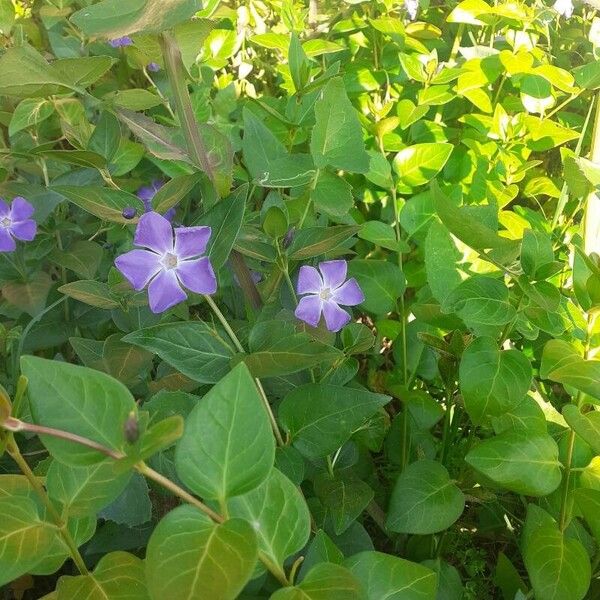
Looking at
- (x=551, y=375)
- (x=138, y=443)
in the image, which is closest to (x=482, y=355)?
(x=551, y=375)

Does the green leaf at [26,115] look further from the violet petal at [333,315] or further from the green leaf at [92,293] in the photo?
the violet petal at [333,315]

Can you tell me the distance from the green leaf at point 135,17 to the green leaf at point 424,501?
0.61 meters

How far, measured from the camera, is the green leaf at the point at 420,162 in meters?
A: 1.21

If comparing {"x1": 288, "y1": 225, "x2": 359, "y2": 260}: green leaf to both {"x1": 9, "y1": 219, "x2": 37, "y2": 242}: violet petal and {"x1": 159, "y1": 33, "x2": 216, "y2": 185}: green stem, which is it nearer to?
{"x1": 159, "y1": 33, "x2": 216, "y2": 185}: green stem

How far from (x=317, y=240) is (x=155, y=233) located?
8.0 inches

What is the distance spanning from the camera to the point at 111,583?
625mm

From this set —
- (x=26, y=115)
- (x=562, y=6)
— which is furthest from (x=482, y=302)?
(x=562, y=6)

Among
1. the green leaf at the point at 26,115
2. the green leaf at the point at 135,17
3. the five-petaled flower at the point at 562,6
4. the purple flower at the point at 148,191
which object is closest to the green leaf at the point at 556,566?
the green leaf at the point at 135,17

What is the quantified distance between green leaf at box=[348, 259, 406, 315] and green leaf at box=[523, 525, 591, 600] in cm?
41

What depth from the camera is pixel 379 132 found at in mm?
1274

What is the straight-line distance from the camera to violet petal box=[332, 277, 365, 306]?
87cm

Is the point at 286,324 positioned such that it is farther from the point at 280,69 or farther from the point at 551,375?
the point at 280,69

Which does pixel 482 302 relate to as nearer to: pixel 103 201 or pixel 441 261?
pixel 441 261

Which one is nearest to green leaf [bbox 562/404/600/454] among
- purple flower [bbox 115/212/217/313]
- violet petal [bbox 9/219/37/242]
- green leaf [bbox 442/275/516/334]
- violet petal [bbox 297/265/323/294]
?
green leaf [bbox 442/275/516/334]
